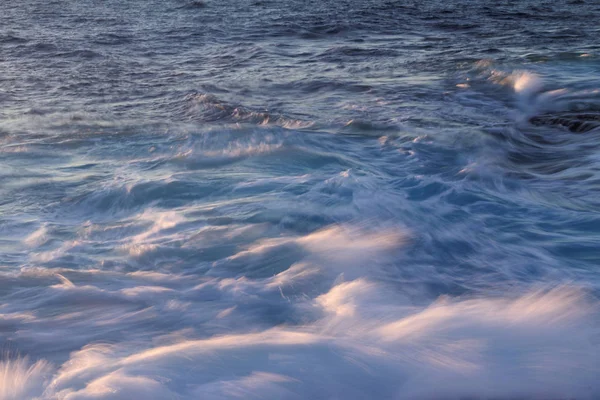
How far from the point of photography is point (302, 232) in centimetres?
311

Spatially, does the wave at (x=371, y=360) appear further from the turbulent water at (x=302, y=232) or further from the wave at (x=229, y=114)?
the wave at (x=229, y=114)

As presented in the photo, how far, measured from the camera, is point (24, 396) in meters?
1.96

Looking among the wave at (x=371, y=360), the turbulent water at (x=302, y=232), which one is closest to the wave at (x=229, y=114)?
the turbulent water at (x=302, y=232)

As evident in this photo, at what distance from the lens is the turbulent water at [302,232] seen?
2104 mm

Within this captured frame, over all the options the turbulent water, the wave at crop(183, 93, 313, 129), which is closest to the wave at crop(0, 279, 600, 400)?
the turbulent water

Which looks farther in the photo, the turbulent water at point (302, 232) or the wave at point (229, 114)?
the wave at point (229, 114)

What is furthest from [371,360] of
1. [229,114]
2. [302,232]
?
[229,114]

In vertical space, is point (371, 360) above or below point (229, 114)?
below

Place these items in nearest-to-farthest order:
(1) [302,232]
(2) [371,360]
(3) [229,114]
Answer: (2) [371,360], (1) [302,232], (3) [229,114]

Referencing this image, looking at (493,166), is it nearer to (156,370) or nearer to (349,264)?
(349,264)

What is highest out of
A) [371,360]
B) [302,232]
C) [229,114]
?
[229,114]

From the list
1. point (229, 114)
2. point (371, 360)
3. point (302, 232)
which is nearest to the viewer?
point (371, 360)

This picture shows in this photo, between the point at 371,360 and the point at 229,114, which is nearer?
the point at 371,360

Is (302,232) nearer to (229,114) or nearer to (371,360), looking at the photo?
(371,360)
